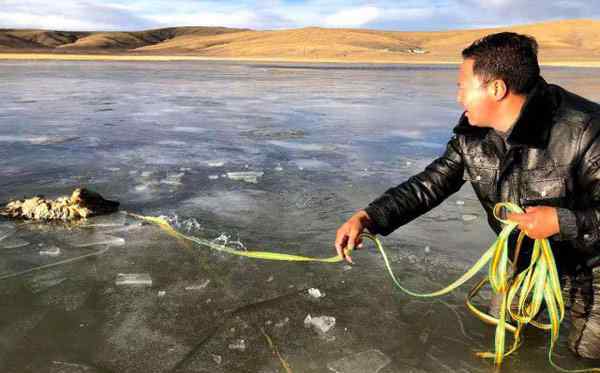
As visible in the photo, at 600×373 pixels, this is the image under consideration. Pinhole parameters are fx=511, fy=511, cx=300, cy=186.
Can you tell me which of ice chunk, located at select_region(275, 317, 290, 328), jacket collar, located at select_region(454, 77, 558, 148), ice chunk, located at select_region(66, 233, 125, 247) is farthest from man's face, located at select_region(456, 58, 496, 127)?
ice chunk, located at select_region(66, 233, 125, 247)

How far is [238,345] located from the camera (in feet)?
9.08

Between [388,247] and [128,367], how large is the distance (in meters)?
2.28

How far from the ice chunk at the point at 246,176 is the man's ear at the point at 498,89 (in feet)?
12.6

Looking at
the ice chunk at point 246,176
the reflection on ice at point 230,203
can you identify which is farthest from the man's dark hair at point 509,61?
the ice chunk at point 246,176

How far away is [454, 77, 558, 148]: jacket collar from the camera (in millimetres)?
2418

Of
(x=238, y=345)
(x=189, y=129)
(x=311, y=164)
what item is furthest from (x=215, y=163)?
(x=238, y=345)

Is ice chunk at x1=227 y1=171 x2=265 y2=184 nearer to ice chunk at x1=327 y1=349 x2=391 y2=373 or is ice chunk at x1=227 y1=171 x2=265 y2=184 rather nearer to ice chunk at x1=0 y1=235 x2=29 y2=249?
ice chunk at x1=0 y1=235 x2=29 y2=249

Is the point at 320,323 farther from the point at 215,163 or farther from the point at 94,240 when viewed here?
the point at 215,163

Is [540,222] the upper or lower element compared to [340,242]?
upper

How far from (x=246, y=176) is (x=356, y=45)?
8315 centimetres

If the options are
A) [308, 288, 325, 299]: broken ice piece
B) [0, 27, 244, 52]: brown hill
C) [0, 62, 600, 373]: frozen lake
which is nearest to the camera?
[0, 62, 600, 373]: frozen lake

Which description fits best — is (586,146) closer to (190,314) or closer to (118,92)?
(190,314)

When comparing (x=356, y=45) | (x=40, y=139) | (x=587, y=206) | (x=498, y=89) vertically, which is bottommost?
(x=40, y=139)

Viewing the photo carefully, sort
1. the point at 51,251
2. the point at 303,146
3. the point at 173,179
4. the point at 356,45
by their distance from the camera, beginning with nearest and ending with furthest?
the point at 51,251 → the point at 173,179 → the point at 303,146 → the point at 356,45
